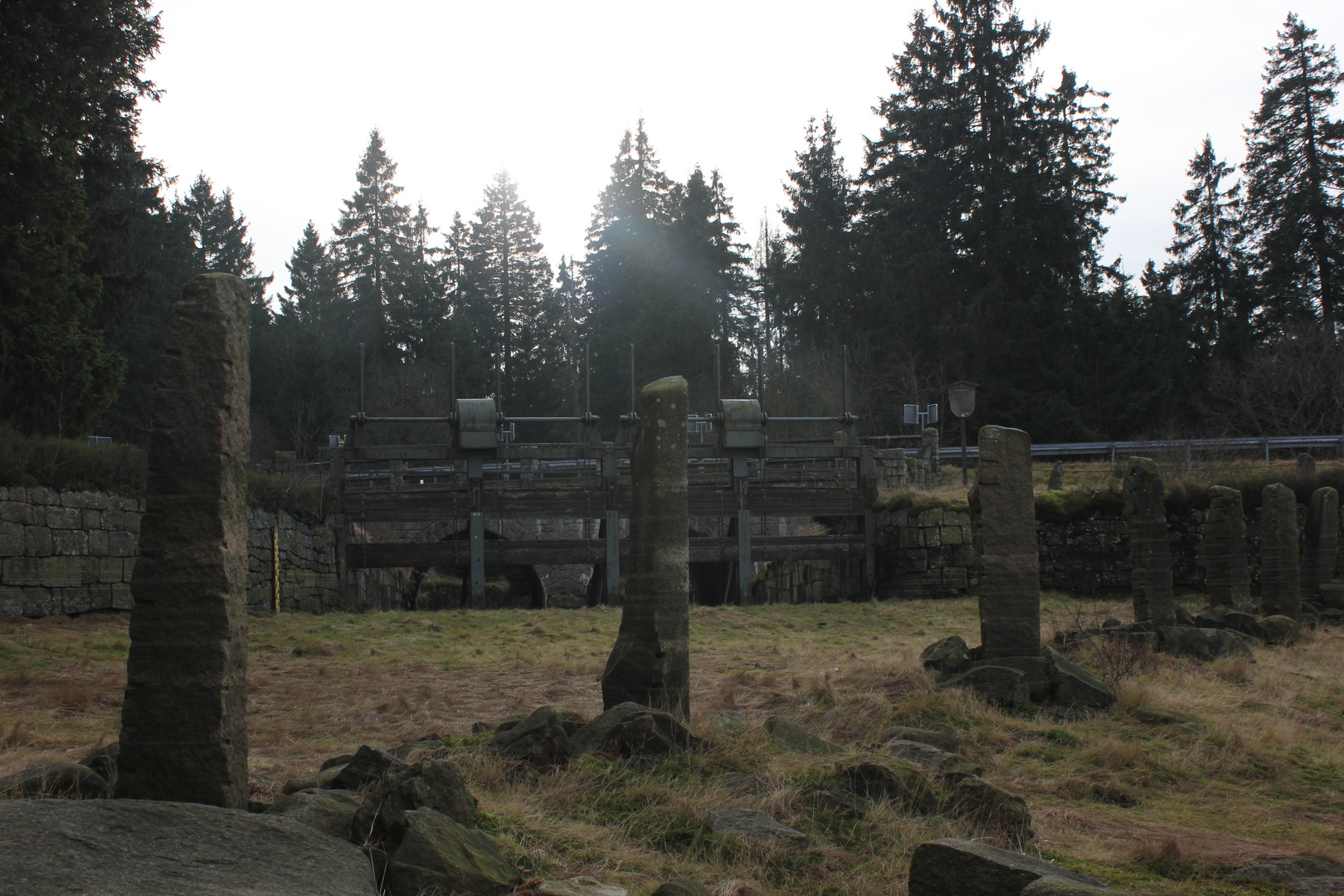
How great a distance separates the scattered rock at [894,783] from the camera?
4988 mm

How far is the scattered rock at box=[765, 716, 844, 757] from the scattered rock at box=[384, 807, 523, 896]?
9.03ft

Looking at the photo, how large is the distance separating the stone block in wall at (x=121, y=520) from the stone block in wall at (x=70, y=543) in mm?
434

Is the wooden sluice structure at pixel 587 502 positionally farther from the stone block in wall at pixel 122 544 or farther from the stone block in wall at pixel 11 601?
the stone block in wall at pixel 11 601

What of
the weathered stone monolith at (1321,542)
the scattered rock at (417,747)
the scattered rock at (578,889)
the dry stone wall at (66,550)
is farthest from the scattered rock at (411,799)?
the weathered stone monolith at (1321,542)

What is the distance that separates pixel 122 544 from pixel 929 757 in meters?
12.1

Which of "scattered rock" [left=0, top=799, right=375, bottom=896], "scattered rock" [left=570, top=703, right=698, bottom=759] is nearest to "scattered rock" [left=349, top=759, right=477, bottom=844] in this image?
"scattered rock" [left=0, top=799, right=375, bottom=896]

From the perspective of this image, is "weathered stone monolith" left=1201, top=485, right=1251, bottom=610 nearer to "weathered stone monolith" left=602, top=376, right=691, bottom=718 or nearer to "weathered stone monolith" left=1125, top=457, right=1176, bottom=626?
"weathered stone monolith" left=1125, top=457, right=1176, bottom=626

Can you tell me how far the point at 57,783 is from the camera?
13.6ft

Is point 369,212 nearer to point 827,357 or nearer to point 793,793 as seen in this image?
point 827,357

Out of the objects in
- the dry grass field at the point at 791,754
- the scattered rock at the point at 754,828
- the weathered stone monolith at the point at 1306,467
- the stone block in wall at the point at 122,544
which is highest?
the weathered stone monolith at the point at 1306,467

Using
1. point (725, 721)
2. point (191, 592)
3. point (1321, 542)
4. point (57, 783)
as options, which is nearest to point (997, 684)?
point (725, 721)

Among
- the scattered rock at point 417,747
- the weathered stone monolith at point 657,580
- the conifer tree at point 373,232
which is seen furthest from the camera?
the conifer tree at point 373,232

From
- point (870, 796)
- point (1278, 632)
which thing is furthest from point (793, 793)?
point (1278, 632)

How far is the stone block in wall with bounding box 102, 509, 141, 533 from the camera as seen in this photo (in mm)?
13070
